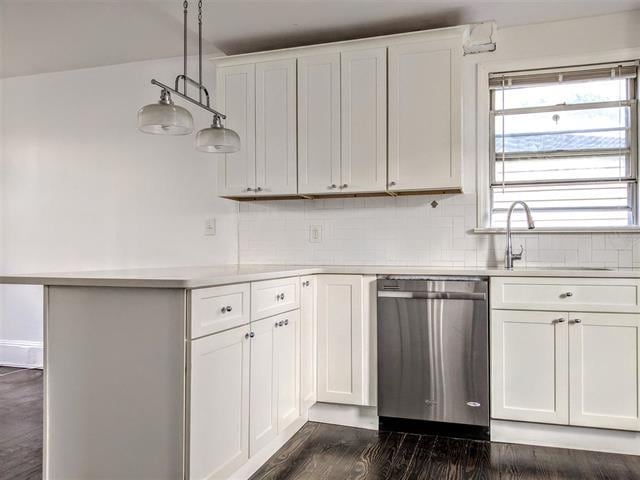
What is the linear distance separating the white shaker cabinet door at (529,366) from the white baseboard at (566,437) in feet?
0.31

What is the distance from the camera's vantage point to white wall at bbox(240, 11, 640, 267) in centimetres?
300

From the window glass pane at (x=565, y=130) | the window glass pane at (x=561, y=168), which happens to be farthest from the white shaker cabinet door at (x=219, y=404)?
the window glass pane at (x=565, y=130)

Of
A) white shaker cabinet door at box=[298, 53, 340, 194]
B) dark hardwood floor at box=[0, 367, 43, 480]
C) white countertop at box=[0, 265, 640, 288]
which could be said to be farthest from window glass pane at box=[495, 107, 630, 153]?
dark hardwood floor at box=[0, 367, 43, 480]

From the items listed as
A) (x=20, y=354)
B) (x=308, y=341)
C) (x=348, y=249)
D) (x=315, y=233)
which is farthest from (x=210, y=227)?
(x=20, y=354)

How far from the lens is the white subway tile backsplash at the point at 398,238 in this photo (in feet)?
9.92

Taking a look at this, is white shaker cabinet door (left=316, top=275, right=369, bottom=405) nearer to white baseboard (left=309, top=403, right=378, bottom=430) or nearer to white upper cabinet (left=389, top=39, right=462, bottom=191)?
white baseboard (left=309, top=403, right=378, bottom=430)

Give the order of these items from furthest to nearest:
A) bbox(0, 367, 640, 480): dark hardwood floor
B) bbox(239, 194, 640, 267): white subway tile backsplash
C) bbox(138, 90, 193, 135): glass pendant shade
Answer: bbox(239, 194, 640, 267): white subway tile backsplash
bbox(0, 367, 640, 480): dark hardwood floor
bbox(138, 90, 193, 135): glass pendant shade

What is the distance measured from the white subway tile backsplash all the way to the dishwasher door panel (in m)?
0.57

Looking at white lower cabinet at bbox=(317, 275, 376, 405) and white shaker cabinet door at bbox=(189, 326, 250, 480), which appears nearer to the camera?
white shaker cabinet door at bbox=(189, 326, 250, 480)

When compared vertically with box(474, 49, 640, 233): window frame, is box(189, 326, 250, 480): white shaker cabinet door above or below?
below

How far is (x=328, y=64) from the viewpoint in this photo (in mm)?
3145

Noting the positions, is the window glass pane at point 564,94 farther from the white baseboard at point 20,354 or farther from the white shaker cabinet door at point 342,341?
the white baseboard at point 20,354

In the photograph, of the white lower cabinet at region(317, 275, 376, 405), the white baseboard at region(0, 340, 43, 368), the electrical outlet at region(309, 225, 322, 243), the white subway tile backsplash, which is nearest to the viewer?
the white lower cabinet at region(317, 275, 376, 405)

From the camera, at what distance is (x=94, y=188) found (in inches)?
159
